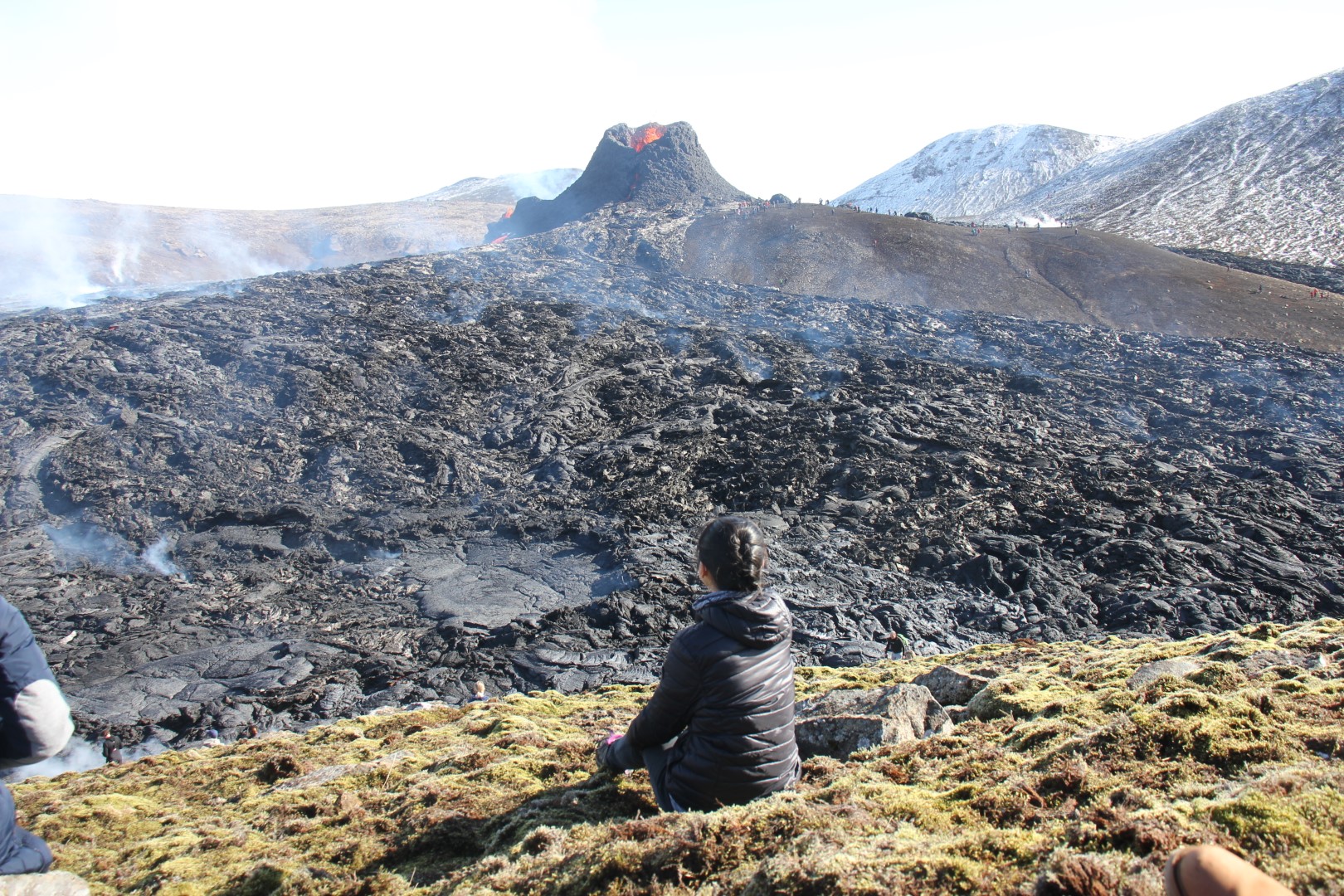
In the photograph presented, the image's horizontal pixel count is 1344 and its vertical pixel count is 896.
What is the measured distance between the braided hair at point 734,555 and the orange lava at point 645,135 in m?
59.9

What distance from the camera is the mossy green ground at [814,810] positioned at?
272 centimetres

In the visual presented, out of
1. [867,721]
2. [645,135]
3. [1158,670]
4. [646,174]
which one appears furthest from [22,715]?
[645,135]

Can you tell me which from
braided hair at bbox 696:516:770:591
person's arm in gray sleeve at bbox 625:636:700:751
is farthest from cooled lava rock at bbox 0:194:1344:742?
braided hair at bbox 696:516:770:591

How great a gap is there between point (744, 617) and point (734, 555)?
313mm

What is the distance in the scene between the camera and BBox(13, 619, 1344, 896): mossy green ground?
2.72 metres

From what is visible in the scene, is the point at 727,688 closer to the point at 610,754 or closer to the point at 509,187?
the point at 610,754

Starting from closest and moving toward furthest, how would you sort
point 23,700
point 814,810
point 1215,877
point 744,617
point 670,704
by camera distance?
point 1215,877, point 23,700, point 814,810, point 744,617, point 670,704

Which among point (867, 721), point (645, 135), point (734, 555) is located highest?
point (645, 135)

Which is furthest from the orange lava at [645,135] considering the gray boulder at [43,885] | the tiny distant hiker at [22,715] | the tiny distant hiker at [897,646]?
the gray boulder at [43,885]

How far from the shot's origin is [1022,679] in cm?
735

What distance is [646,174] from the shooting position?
56.3m

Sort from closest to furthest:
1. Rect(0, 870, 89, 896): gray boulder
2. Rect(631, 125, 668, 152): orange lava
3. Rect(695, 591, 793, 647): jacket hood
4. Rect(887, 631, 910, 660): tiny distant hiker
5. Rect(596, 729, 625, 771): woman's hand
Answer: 1. Rect(0, 870, 89, 896): gray boulder
2. Rect(695, 591, 793, 647): jacket hood
3. Rect(596, 729, 625, 771): woman's hand
4. Rect(887, 631, 910, 660): tiny distant hiker
5. Rect(631, 125, 668, 152): orange lava

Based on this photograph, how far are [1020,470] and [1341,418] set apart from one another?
12.3 meters

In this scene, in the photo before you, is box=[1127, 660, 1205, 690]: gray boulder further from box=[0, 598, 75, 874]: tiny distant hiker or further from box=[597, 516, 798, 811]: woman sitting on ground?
box=[0, 598, 75, 874]: tiny distant hiker
